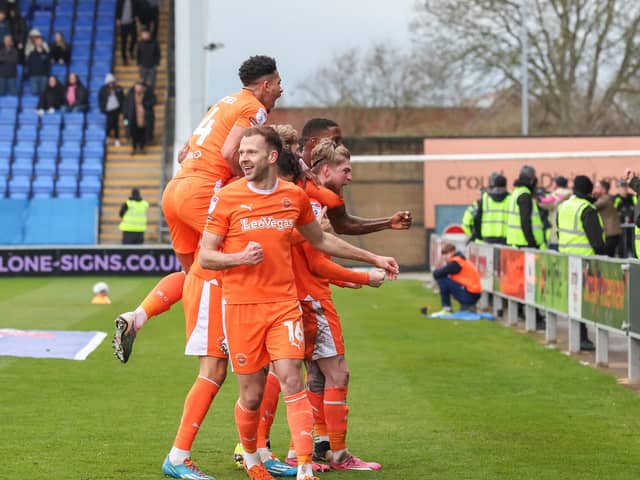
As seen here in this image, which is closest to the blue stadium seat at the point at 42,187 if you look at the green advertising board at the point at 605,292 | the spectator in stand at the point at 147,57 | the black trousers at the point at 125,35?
the spectator in stand at the point at 147,57

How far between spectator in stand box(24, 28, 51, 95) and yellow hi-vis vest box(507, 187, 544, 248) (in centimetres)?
2331

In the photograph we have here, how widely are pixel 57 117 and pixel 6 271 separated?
964 cm

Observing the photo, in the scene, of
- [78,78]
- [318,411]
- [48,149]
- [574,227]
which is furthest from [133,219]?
[318,411]

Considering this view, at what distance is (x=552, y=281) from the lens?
51.9 feet

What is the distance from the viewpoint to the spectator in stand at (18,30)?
40969 mm

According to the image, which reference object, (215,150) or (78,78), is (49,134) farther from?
(215,150)

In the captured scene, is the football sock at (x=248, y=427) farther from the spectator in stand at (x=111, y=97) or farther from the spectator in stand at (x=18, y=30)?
the spectator in stand at (x=18, y=30)

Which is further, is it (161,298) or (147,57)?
(147,57)

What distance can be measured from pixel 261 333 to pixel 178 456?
0.95 meters

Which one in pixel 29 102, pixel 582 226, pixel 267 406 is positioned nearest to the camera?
pixel 267 406

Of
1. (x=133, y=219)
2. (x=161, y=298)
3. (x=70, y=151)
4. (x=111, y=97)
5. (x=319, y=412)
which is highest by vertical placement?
(x=111, y=97)

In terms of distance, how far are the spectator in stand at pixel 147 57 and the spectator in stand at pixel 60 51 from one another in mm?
2548

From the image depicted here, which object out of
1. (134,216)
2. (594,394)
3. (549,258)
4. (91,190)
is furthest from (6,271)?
(594,394)

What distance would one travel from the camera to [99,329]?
682 inches
